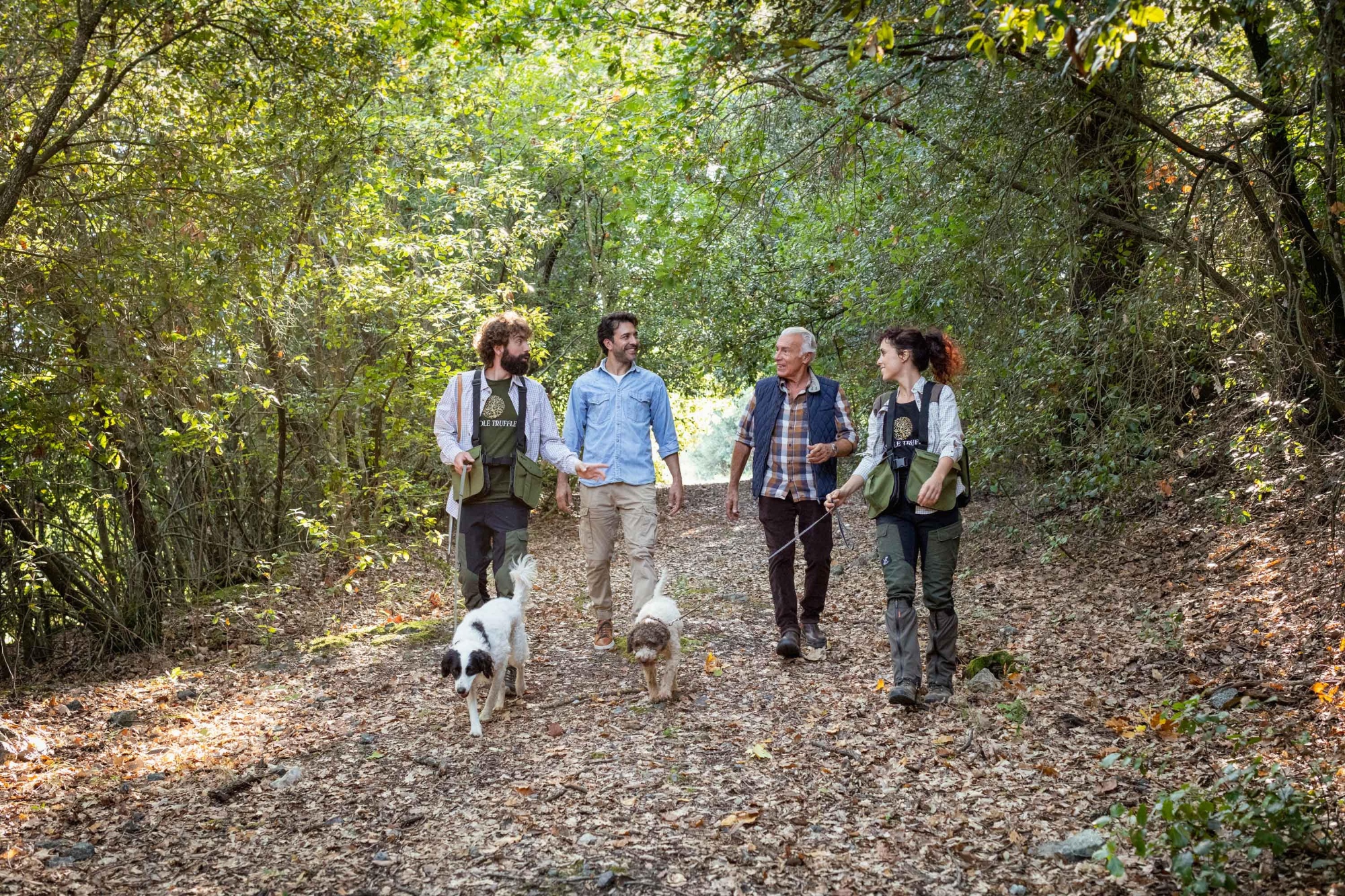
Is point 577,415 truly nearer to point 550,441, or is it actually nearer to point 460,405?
point 550,441

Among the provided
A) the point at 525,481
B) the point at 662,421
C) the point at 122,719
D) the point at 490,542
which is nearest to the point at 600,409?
the point at 662,421

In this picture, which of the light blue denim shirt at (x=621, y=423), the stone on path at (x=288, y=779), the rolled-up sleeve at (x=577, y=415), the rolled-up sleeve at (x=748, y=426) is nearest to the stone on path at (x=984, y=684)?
the rolled-up sleeve at (x=748, y=426)

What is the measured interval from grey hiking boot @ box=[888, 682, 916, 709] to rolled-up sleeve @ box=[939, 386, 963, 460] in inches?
46.5

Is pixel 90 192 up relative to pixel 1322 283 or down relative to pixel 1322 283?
up

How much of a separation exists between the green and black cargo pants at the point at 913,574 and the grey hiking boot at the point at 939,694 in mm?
24

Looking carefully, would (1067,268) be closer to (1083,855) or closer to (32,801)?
(1083,855)

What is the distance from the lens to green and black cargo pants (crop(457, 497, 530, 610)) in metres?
5.62

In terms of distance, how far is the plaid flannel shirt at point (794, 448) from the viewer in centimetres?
598

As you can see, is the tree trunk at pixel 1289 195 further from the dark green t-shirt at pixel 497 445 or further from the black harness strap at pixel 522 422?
the dark green t-shirt at pixel 497 445

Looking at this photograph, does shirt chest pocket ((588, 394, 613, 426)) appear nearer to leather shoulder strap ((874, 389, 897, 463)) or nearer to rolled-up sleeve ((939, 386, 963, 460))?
leather shoulder strap ((874, 389, 897, 463))

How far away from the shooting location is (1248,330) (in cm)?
632

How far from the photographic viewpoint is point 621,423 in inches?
248

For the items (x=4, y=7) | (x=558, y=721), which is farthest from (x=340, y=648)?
(x=4, y=7)

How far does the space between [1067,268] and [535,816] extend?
552 cm
